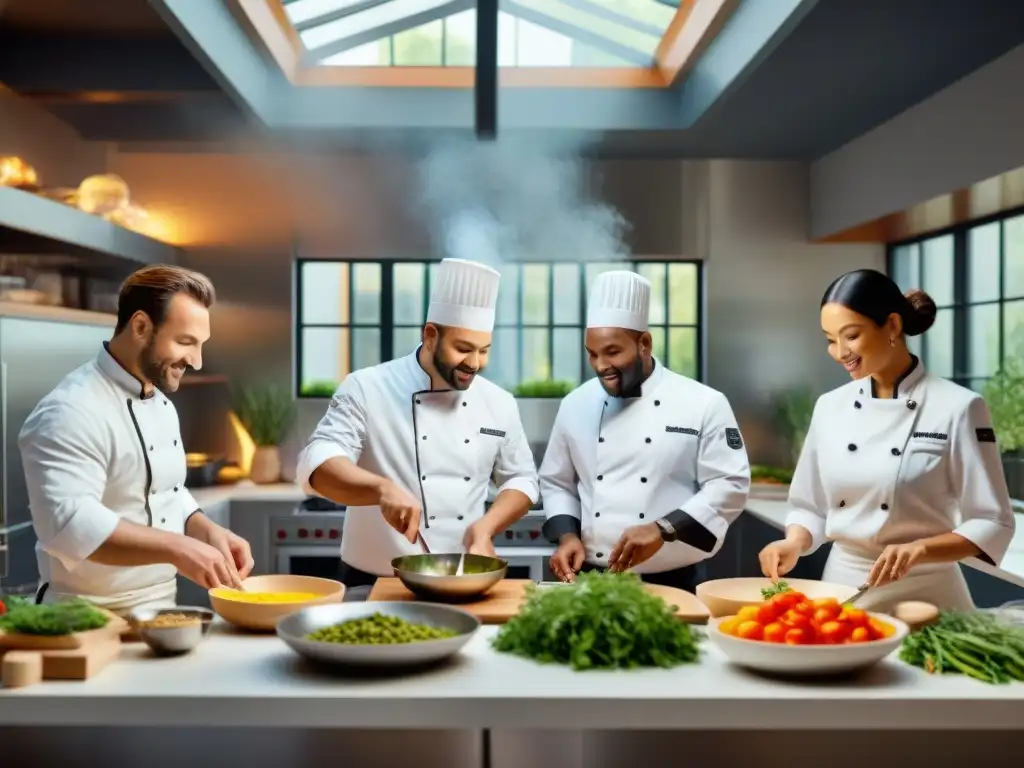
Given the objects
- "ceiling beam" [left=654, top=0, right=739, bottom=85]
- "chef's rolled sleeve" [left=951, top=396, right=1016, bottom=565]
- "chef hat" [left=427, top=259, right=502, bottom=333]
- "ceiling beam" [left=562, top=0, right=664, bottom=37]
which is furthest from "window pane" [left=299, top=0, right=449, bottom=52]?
"chef's rolled sleeve" [left=951, top=396, right=1016, bottom=565]

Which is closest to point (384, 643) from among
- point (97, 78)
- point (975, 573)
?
point (975, 573)

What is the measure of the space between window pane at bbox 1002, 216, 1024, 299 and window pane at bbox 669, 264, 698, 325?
169 cm

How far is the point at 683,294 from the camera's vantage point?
18.0ft

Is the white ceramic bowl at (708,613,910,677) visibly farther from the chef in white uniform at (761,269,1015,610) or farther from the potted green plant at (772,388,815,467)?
the potted green plant at (772,388,815,467)

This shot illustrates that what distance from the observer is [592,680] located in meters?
1.80

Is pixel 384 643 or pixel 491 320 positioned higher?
pixel 491 320

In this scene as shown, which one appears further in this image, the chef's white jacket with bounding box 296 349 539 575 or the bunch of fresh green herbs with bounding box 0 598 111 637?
the chef's white jacket with bounding box 296 349 539 575

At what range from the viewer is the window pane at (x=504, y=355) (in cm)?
545

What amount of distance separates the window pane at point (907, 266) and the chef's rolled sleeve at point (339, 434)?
3089mm

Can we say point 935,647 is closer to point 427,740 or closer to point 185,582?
point 427,740

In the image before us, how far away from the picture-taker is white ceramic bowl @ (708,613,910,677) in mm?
1740

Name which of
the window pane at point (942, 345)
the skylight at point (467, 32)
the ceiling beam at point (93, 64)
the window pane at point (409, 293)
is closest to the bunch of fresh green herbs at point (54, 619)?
the ceiling beam at point (93, 64)

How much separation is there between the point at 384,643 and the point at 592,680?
372 millimetres

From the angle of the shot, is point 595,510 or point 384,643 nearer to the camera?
point 384,643
